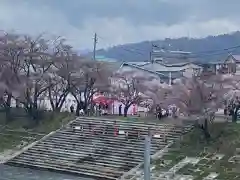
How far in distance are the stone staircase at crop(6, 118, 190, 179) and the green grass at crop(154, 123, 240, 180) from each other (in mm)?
1256

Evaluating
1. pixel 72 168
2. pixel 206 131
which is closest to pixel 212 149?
pixel 206 131

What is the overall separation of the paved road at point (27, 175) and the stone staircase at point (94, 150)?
66 cm

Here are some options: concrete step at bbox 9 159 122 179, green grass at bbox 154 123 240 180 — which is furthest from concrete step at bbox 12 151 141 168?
green grass at bbox 154 123 240 180

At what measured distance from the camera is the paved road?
1113 inches

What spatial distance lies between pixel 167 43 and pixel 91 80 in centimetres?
7908

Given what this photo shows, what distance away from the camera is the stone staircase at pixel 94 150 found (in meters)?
29.4

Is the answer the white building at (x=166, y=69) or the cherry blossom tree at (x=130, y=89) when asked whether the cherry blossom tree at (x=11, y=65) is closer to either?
the cherry blossom tree at (x=130, y=89)

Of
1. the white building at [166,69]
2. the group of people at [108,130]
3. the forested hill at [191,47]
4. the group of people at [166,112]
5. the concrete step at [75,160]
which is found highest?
the forested hill at [191,47]

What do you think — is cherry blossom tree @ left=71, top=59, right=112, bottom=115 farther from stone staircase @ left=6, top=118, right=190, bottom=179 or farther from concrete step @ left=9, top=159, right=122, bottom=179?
concrete step @ left=9, top=159, right=122, bottom=179

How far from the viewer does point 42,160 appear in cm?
3200

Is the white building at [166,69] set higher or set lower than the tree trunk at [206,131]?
higher

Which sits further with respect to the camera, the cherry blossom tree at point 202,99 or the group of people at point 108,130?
the group of people at point 108,130

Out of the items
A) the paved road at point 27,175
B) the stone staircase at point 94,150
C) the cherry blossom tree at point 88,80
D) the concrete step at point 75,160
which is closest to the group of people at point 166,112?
the stone staircase at point 94,150

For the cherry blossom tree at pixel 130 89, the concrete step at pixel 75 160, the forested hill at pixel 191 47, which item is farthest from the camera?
the forested hill at pixel 191 47
